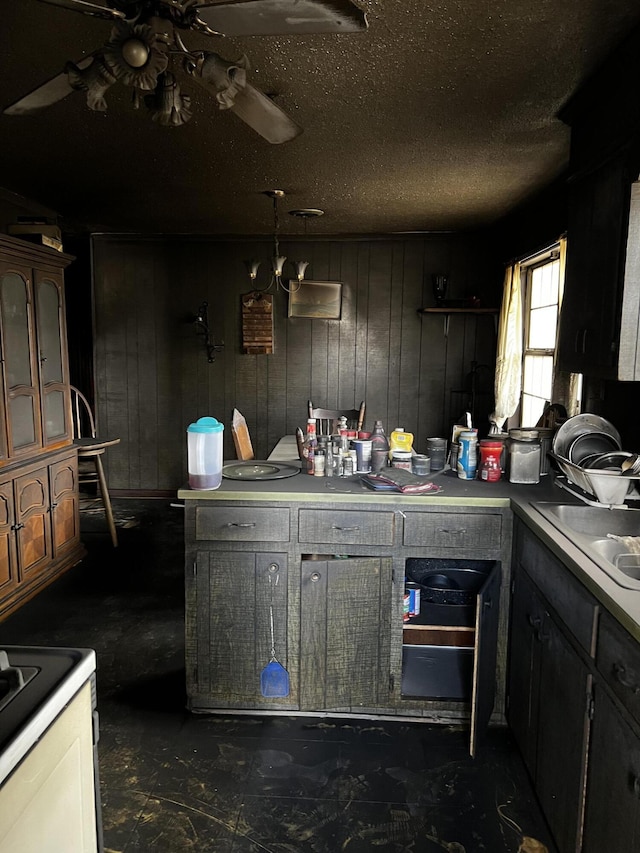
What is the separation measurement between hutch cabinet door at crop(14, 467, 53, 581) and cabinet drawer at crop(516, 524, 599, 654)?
2.57m

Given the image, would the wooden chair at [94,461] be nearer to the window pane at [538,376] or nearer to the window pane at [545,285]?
the window pane at [538,376]

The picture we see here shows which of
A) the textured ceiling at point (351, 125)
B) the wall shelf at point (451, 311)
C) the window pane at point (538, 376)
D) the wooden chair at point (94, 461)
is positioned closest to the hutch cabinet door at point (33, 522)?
the wooden chair at point (94, 461)

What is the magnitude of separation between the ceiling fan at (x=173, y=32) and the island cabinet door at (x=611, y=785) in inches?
67.3

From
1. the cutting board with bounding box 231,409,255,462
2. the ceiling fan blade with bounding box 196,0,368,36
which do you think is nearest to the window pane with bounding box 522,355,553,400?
the cutting board with bounding box 231,409,255,462

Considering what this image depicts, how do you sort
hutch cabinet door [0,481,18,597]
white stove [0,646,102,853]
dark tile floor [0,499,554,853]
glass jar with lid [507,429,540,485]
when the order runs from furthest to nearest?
hutch cabinet door [0,481,18,597]
glass jar with lid [507,429,540,485]
dark tile floor [0,499,554,853]
white stove [0,646,102,853]

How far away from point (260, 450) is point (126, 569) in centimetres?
202

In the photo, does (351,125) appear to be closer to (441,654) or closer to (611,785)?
(441,654)

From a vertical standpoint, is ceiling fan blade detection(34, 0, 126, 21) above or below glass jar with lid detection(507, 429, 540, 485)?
above

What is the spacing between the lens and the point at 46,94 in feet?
5.68

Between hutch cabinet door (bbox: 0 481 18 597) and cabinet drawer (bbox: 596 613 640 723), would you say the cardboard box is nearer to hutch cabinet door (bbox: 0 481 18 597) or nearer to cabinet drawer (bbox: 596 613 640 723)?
hutch cabinet door (bbox: 0 481 18 597)

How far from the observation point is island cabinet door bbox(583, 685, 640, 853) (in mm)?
1232

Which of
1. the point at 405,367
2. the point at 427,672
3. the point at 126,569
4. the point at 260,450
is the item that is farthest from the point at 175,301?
the point at 427,672

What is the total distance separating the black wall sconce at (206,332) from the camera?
5.49 m

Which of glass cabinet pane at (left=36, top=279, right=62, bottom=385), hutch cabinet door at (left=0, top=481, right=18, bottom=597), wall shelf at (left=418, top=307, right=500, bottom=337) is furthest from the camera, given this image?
wall shelf at (left=418, top=307, right=500, bottom=337)
